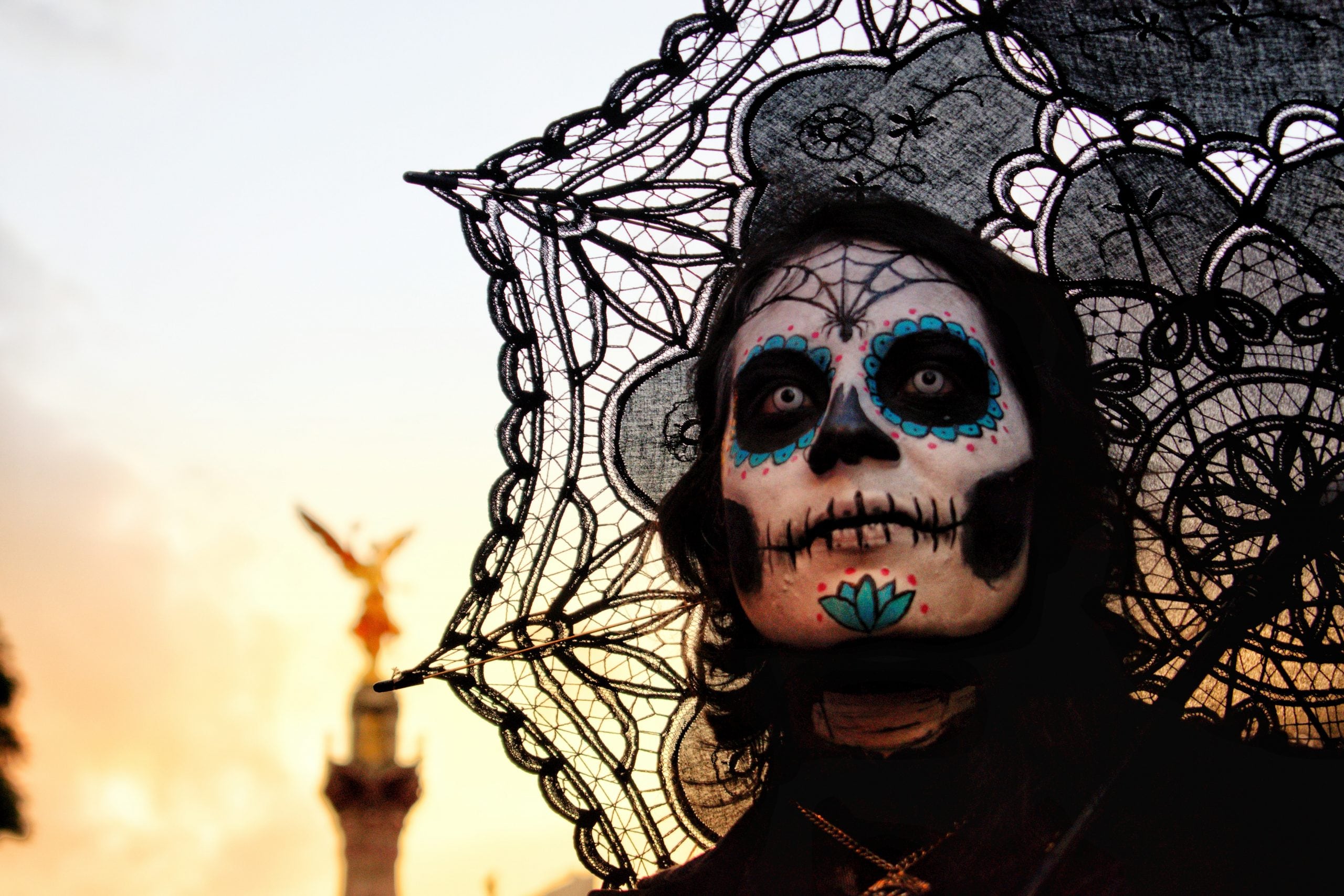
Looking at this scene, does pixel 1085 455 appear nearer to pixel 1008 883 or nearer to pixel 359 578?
pixel 1008 883

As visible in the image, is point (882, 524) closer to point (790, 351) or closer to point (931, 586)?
point (931, 586)

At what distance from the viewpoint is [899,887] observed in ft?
8.28

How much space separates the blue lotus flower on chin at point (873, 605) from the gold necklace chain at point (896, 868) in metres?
0.43

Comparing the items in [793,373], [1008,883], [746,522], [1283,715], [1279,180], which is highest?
[1279,180]

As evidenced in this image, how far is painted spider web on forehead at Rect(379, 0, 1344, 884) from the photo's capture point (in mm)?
2740

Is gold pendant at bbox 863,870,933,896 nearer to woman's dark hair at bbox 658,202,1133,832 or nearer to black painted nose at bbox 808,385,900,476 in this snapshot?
woman's dark hair at bbox 658,202,1133,832

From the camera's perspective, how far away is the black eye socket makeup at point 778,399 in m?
2.69

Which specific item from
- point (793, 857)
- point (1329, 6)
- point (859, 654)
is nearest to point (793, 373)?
point (859, 654)

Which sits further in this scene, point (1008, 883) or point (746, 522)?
point (746, 522)

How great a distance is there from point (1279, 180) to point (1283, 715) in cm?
110

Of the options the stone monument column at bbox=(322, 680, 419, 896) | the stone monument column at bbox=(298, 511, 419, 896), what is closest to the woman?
the stone monument column at bbox=(298, 511, 419, 896)

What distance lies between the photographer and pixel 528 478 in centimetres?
348

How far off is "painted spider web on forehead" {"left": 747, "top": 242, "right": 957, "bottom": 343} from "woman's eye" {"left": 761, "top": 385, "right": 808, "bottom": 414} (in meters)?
0.14

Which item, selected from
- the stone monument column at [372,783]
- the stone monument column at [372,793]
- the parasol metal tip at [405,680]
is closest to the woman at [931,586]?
the parasol metal tip at [405,680]
